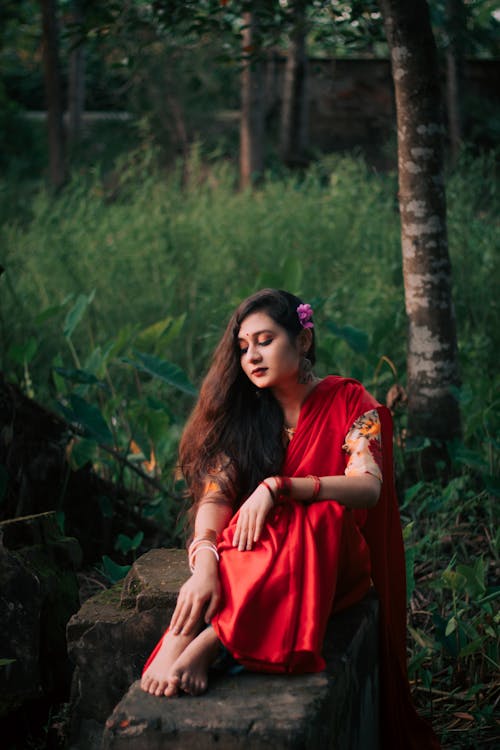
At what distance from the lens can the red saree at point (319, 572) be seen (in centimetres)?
176

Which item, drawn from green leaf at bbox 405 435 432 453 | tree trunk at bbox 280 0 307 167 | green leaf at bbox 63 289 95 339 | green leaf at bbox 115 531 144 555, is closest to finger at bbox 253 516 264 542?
green leaf at bbox 115 531 144 555

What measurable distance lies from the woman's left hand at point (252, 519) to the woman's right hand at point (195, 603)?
0.32ft

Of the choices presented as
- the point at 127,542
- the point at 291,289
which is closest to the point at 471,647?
the point at 127,542

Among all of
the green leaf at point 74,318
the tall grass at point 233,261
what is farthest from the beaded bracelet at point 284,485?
the tall grass at point 233,261

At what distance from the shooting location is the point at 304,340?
2.16 metres

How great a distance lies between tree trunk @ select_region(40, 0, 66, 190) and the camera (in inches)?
335

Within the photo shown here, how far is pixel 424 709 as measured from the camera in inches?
92.9

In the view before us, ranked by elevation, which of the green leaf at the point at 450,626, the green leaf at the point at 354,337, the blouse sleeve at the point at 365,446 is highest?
the green leaf at the point at 354,337

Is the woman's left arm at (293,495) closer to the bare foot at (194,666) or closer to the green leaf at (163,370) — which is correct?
the bare foot at (194,666)

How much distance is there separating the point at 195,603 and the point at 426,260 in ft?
5.93

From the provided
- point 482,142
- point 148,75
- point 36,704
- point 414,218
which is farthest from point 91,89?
point 36,704

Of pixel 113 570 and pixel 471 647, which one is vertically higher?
pixel 113 570

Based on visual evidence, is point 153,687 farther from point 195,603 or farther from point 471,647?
point 471,647

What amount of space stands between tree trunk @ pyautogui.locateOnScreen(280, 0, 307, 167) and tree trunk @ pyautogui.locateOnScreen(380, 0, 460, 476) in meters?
6.61
